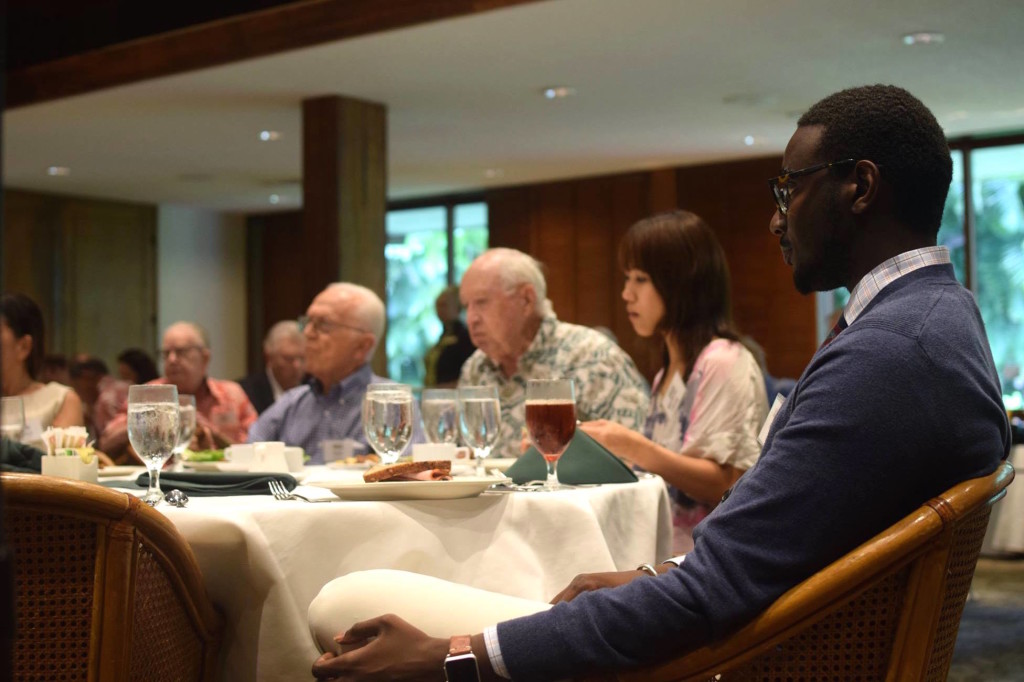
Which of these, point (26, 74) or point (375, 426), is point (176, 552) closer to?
point (375, 426)

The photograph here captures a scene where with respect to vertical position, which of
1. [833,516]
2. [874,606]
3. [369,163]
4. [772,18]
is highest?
[772,18]

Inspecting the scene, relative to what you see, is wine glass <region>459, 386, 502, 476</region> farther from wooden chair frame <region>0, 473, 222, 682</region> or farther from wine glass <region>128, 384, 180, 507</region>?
wooden chair frame <region>0, 473, 222, 682</region>

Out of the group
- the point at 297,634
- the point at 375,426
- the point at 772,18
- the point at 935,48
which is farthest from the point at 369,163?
the point at 297,634

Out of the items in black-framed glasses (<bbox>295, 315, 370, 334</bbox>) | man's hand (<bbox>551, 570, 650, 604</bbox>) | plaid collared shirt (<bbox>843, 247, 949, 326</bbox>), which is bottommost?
man's hand (<bbox>551, 570, 650, 604</bbox>)

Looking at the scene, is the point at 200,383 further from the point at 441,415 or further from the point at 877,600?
the point at 877,600

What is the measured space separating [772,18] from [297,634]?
5068 mm

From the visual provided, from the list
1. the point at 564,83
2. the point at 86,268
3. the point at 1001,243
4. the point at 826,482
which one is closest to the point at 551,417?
the point at 826,482

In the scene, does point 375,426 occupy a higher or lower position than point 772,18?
lower

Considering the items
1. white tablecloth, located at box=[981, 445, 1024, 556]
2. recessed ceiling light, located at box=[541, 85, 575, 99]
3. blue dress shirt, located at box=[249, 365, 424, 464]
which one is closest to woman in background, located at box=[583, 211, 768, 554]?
blue dress shirt, located at box=[249, 365, 424, 464]

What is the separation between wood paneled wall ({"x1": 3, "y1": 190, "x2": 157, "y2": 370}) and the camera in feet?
40.2

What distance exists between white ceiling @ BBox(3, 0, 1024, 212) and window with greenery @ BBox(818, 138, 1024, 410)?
0.31 meters

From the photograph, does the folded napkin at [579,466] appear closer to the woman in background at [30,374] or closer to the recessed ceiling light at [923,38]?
the woman in background at [30,374]

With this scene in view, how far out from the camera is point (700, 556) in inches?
50.5

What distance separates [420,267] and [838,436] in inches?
471
